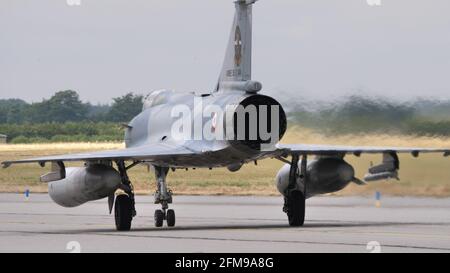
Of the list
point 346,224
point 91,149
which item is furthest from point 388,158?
point 91,149

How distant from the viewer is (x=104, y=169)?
2791 centimetres

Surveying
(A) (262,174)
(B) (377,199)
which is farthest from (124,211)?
(A) (262,174)

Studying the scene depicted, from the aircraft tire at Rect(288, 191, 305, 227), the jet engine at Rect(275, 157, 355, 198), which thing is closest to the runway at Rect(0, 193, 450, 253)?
the aircraft tire at Rect(288, 191, 305, 227)

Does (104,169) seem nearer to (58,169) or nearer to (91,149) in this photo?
(58,169)

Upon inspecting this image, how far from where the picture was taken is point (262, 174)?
5284cm

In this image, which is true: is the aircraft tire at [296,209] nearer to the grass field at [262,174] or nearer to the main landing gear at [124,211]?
the main landing gear at [124,211]

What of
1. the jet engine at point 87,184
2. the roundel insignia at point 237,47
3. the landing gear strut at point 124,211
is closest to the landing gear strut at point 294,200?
the roundel insignia at point 237,47

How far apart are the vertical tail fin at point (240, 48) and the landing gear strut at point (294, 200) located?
7.47 ft

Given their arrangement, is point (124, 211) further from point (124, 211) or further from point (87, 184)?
point (87, 184)

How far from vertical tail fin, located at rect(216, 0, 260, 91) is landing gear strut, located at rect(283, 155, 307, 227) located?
228 centimetres

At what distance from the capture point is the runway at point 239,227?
22.2m

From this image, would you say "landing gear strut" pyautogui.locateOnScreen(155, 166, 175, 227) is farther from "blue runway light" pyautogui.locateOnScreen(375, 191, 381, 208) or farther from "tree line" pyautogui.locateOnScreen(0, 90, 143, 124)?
"tree line" pyautogui.locateOnScreen(0, 90, 143, 124)
